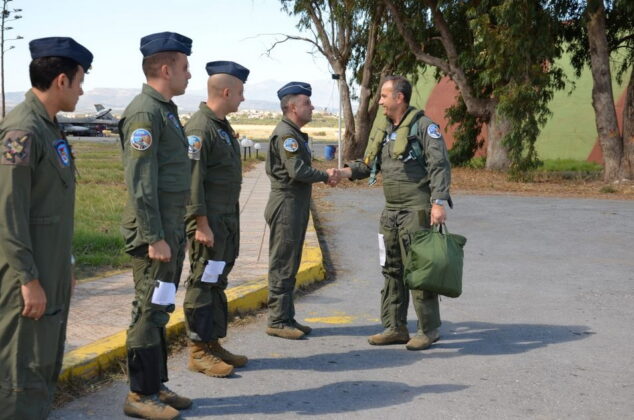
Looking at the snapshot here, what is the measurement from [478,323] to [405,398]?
2.10m

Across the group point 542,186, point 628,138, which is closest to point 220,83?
point 542,186


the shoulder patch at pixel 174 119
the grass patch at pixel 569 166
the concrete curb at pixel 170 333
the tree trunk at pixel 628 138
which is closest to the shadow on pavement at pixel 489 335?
the concrete curb at pixel 170 333

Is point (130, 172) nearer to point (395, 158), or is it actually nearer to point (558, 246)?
point (395, 158)

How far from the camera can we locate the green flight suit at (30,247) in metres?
3.44

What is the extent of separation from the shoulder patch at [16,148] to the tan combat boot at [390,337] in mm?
3521

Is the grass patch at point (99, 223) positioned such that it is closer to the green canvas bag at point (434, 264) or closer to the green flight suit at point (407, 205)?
the green flight suit at point (407, 205)

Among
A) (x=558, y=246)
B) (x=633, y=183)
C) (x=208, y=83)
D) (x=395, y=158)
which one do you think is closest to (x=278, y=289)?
(x=395, y=158)

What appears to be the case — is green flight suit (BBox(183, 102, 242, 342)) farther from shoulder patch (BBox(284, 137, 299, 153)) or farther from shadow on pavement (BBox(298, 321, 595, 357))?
shadow on pavement (BBox(298, 321, 595, 357))

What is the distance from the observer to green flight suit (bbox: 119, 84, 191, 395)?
443cm

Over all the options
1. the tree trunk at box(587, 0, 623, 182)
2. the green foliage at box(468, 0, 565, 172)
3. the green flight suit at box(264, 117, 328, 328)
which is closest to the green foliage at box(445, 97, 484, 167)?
the green foliage at box(468, 0, 565, 172)

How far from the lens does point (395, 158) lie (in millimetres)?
6445

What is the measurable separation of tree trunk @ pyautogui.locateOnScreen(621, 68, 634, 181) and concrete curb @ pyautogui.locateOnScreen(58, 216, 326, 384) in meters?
12.6

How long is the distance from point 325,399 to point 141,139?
6.33 ft

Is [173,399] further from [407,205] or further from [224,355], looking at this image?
Answer: [407,205]
